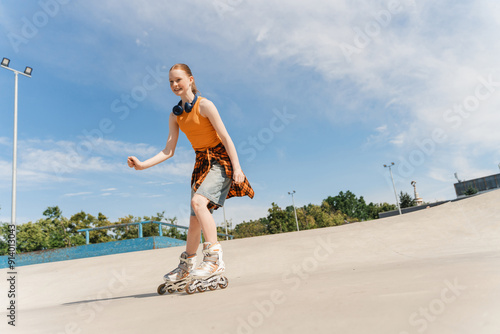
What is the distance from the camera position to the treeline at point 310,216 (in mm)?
45175

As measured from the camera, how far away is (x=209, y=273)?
235cm

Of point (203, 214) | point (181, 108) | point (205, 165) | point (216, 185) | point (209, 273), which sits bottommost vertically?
point (209, 273)

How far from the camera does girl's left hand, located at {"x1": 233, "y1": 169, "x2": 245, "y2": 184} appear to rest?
2512mm

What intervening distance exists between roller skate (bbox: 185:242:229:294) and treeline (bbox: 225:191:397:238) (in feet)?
133

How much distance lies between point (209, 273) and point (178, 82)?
5.47 feet

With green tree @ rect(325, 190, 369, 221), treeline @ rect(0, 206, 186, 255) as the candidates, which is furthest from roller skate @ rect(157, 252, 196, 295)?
green tree @ rect(325, 190, 369, 221)

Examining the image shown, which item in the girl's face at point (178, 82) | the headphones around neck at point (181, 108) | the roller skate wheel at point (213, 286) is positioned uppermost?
the girl's face at point (178, 82)

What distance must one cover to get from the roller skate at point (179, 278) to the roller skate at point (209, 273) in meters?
0.16

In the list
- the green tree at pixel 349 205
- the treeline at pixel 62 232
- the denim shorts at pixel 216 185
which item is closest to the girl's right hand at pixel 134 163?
the denim shorts at pixel 216 185

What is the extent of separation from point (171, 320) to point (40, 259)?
12.2m

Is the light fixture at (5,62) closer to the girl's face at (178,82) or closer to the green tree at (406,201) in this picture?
the girl's face at (178,82)

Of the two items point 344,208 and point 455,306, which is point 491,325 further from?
point 344,208

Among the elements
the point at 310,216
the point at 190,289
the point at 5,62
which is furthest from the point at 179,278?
the point at 310,216

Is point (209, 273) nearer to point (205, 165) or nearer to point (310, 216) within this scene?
point (205, 165)
